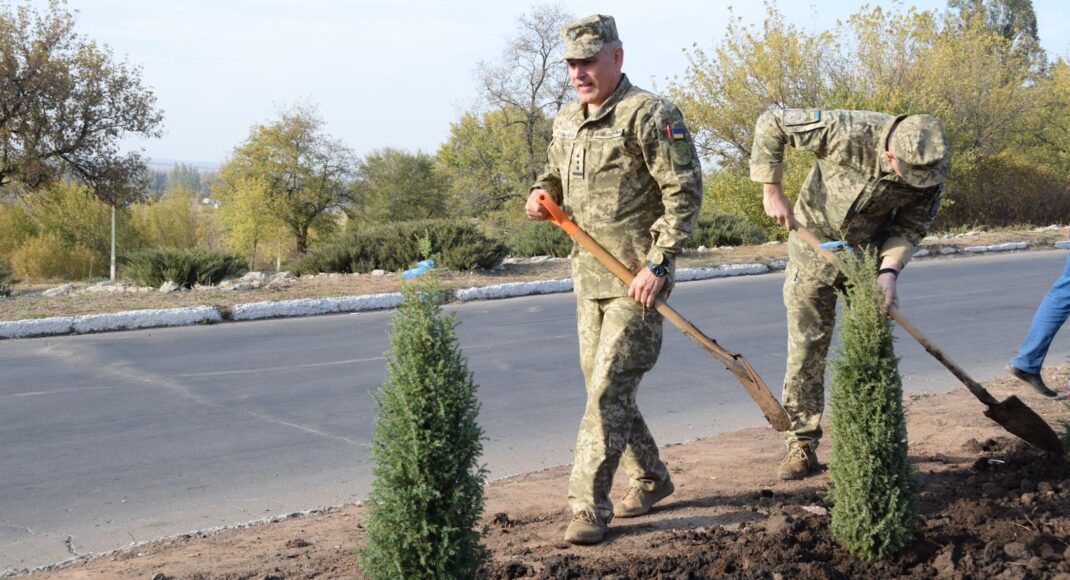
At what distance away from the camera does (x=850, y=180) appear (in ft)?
15.1

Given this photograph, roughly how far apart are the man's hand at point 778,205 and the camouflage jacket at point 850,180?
0.05m

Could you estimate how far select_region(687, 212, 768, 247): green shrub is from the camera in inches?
790

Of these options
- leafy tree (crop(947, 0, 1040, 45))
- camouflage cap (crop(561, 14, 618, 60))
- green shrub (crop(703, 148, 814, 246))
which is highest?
leafy tree (crop(947, 0, 1040, 45))

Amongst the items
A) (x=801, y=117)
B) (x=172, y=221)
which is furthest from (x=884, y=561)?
(x=172, y=221)

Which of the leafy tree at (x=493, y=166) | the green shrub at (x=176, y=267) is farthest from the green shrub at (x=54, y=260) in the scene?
the green shrub at (x=176, y=267)

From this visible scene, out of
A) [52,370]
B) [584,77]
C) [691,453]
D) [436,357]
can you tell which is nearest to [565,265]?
[52,370]

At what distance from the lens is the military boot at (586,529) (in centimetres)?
370

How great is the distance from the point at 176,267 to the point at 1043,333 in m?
11.5

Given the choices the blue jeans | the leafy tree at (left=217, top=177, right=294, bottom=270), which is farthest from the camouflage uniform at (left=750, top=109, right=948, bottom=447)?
the leafy tree at (left=217, top=177, right=294, bottom=270)

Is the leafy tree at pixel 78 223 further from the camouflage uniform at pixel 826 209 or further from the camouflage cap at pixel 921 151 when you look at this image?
the camouflage cap at pixel 921 151

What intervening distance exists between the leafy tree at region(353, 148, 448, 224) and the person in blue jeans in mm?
60777

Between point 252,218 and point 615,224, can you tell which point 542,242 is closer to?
point 615,224

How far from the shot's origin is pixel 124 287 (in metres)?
14.1

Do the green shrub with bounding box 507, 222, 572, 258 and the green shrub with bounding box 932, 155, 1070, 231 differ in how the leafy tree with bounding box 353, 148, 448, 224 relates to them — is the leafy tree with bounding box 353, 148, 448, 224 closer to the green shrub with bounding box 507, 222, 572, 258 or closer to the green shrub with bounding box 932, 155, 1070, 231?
the green shrub with bounding box 932, 155, 1070, 231
